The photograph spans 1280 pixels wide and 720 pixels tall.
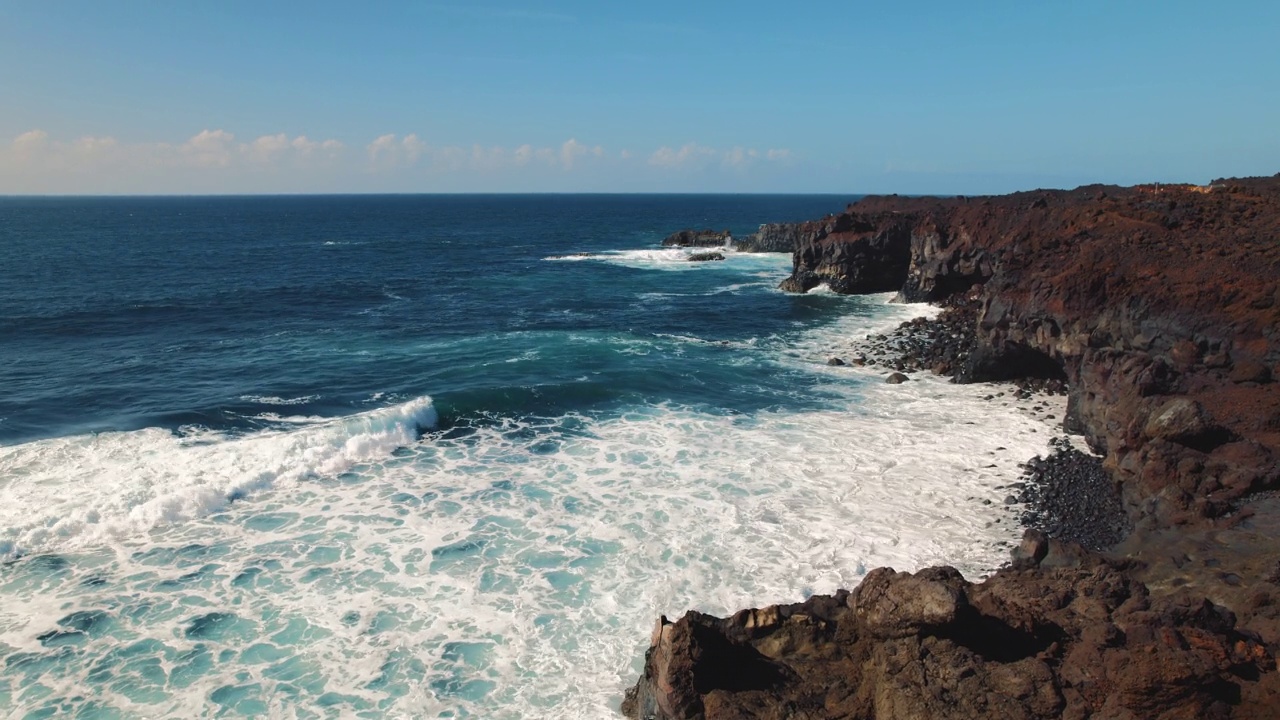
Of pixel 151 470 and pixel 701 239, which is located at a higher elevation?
pixel 701 239

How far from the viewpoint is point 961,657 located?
12.8 meters

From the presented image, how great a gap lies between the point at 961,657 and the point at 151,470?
26598 mm

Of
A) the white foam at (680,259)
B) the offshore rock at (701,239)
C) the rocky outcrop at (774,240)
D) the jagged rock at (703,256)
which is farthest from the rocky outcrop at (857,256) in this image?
the offshore rock at (701,239)

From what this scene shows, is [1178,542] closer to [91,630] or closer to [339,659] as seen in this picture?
[339,659]

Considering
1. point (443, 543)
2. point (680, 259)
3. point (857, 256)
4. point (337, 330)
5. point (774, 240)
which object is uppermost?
point (774, 240)

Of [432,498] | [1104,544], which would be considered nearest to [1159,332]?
[1104,544]

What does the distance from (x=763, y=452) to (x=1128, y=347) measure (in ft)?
47.3

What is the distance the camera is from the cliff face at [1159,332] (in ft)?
69.2

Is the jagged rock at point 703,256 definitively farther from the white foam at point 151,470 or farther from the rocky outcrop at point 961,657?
the rocky outcrop at point 961,657

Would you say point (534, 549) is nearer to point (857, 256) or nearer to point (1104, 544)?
point (1104, 544)

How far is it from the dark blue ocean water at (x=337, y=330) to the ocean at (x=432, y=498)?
13.3 inches

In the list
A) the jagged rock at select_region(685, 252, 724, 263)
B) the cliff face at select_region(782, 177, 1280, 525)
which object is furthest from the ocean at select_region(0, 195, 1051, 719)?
the jagged rock at select_region(685, 252, 724, 263)

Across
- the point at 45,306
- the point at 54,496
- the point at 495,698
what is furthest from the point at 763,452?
the point at 45,306

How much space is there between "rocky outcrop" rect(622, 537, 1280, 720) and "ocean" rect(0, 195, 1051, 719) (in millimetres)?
3010
